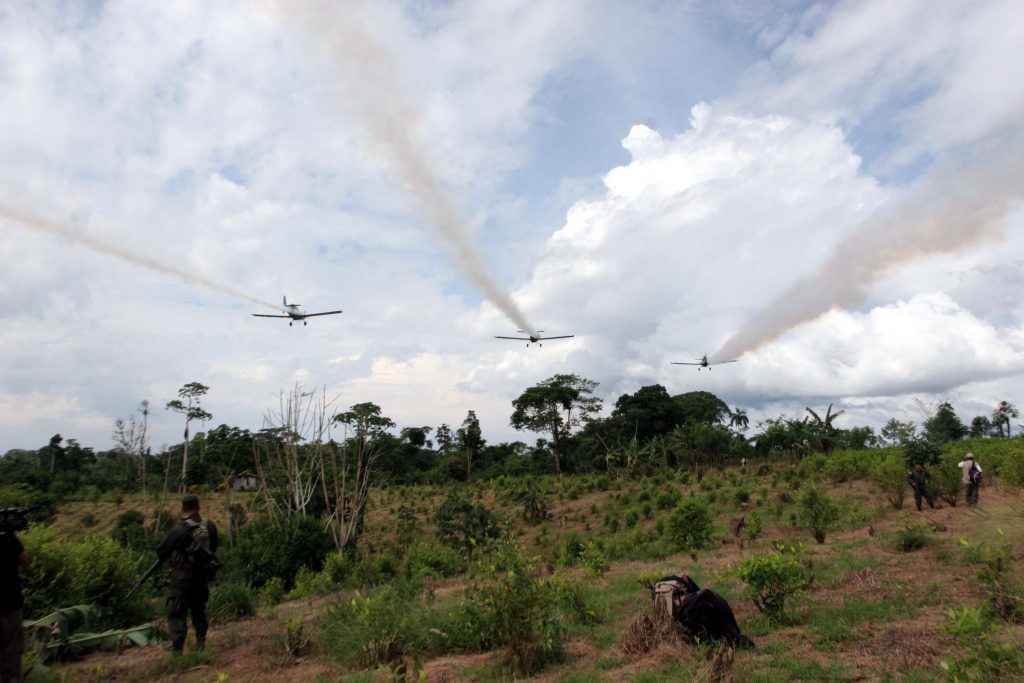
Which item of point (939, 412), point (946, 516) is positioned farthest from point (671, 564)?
point (939, 412)

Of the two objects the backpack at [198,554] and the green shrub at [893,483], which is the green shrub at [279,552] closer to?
the backpack at [198,554]

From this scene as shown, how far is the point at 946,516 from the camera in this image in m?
13.0

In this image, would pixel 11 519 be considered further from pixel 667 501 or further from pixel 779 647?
pixel 667 501

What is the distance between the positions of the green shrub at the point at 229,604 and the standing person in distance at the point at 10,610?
3.70 meters

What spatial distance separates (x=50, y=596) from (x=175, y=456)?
29.0 m

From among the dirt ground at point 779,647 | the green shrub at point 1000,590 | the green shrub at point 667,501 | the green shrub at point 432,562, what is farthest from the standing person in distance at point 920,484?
the green shrub at point 432,562

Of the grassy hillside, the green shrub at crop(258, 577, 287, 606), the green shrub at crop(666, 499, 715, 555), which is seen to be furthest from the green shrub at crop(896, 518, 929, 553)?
the green shrub at crop(258, 577, 287, 606)

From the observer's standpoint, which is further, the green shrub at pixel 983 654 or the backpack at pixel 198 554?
the backpack at pixel 198 554

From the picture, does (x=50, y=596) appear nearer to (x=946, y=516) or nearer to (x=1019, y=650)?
(x=1019, y=650)

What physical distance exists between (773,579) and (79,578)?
841 centimetres

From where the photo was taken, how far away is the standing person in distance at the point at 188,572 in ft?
21.7

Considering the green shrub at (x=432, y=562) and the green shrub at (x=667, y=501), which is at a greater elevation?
the green shrub at (x=667, y=501)

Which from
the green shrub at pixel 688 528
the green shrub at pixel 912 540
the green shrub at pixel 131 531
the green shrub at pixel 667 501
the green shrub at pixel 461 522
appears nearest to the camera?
the green shrub at pixel 912 540

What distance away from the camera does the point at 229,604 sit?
9.10 m
